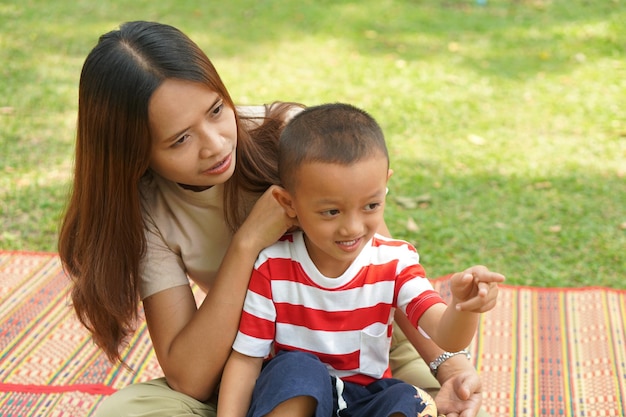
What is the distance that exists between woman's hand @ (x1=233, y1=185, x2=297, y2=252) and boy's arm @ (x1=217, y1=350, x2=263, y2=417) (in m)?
0.31

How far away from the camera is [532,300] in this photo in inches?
147

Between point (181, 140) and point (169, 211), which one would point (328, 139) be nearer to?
point (181, 140)

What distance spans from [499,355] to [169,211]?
1.59 metres

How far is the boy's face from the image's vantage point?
204 cm

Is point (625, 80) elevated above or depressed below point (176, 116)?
below

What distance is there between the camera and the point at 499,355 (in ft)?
11.2

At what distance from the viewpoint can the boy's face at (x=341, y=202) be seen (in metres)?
2.04

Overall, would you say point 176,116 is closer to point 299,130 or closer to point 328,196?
point 299,130

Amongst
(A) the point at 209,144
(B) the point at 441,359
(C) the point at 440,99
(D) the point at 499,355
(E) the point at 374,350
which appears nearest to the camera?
(A) the point at 209,144

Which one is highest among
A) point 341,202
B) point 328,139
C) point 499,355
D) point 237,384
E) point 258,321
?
point 328,139

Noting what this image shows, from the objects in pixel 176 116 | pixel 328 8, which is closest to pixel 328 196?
pixel 176 116

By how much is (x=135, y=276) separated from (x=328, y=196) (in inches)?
26.7

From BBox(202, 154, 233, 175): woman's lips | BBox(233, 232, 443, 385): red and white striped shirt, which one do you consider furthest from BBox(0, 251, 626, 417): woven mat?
BBox(202, 154, 233, 175): woman's lips

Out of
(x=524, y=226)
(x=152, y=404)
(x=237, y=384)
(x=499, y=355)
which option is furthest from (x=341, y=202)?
(x=524, y=226)
